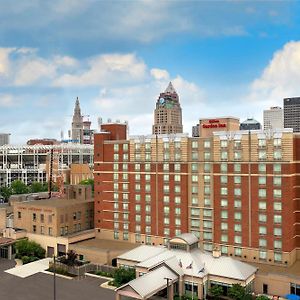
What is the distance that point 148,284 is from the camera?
60.0 m

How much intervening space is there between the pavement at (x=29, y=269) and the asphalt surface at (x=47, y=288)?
132cm

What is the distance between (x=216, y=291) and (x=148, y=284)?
12452mm

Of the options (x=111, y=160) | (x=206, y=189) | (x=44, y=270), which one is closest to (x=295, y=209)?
(x=206, y=189)

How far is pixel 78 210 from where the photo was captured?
10038 centimetres

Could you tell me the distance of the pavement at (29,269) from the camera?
77.9m

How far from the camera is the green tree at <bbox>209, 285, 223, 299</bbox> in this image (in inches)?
2566

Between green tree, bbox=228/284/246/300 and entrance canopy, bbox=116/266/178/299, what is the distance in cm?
904

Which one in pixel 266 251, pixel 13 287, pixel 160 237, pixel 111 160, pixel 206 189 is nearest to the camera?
pixel 13 287

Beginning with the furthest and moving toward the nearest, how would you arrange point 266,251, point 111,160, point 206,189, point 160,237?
point 111,160
point 160,237
point 206,189
point 266,251

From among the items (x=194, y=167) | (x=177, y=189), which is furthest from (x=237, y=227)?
(x=177, y=189)

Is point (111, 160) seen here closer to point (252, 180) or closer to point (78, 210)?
point (78, 210)

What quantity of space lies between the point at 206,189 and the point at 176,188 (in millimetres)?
6944


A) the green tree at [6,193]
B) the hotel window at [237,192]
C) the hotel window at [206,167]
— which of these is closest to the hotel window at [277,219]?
A: the hotel window at [237,192]

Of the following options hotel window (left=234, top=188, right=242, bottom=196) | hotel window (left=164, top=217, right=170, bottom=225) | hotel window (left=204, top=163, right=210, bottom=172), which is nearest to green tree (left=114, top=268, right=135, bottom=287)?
hotel window (left=164, top=217, right=170, bottom=225)
